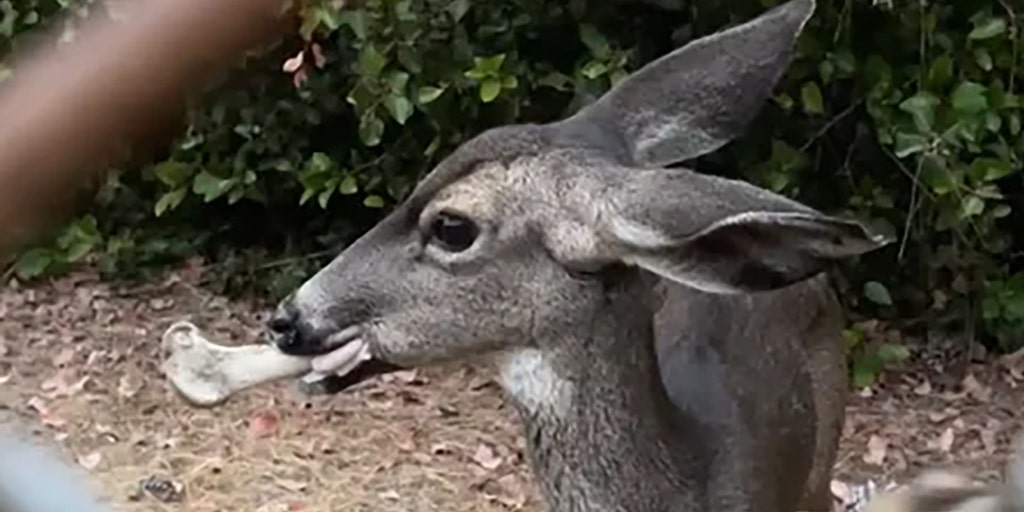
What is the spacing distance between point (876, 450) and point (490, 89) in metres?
1.16

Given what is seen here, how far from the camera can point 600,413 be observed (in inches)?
95.1

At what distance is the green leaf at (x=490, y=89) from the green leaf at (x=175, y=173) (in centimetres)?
105

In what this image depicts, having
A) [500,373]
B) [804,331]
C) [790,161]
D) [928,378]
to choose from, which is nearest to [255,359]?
[500,373]

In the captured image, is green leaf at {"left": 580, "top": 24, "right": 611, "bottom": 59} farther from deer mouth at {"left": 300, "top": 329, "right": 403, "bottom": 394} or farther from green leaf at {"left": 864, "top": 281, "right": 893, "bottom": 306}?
deer mouth at {"left": 300, "top": 329, "right": 403, "bottom": 394}

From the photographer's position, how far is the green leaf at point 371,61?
14.5 feet

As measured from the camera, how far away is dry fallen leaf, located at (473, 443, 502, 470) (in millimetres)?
4203

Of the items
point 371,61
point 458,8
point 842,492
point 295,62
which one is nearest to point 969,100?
point 842,492

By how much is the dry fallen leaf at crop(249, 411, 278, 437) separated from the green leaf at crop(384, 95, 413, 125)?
29.1 inches

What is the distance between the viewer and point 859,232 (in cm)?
201

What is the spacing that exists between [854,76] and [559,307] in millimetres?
2205

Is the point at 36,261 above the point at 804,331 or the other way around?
the other way around

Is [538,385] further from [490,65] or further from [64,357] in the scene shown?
[64,357]

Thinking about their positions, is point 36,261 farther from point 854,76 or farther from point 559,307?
point 559,307

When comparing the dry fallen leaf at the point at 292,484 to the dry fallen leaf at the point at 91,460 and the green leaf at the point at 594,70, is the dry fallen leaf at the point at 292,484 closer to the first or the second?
the dry fallen leaf at the point at 91,460
